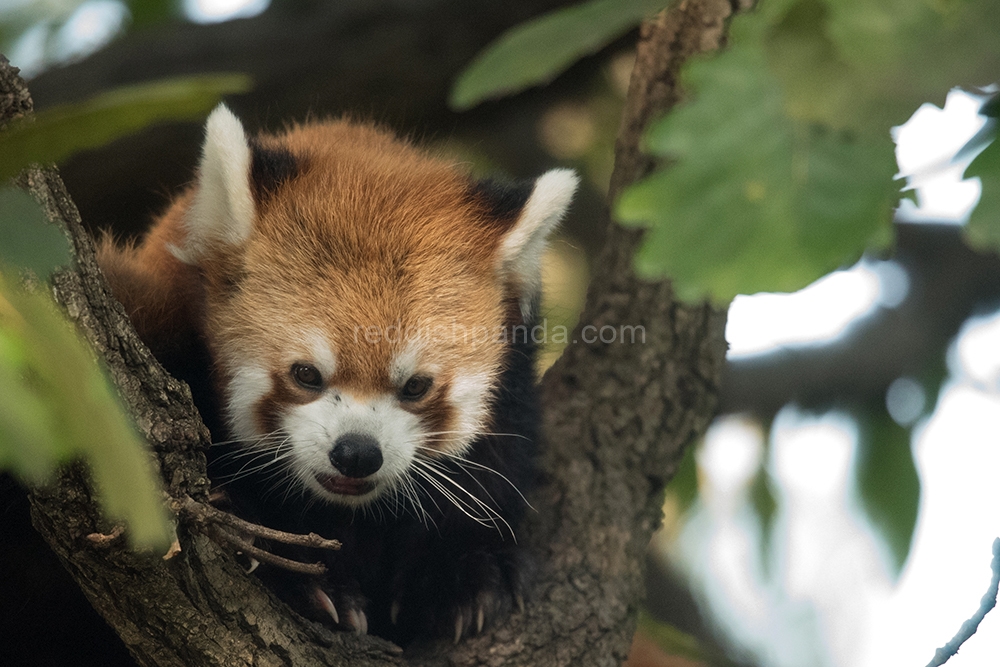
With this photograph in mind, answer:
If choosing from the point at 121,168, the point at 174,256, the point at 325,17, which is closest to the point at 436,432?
the point at 174,256

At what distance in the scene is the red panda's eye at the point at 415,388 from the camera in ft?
9.73

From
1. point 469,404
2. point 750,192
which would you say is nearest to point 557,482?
point 469,404

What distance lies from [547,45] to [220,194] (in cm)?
210

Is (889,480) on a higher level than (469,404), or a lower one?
lower

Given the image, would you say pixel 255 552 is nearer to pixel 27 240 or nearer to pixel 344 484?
pixel 344 484

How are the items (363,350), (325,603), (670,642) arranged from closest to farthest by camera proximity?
(325,603), (363,350), (670,642)

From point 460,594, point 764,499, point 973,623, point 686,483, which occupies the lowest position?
point 764,499

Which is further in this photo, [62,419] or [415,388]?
[415,388]

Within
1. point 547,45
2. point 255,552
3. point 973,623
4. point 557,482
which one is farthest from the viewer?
point 557,482

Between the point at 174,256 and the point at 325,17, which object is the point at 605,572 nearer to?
the point at 174,256

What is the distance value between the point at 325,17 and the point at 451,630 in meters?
3.62

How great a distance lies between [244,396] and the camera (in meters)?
2.89

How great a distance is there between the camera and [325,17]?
206 inches

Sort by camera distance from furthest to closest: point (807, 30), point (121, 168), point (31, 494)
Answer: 1. point (121, 168)
2. point (31, 494)
3. point (807, 30)
